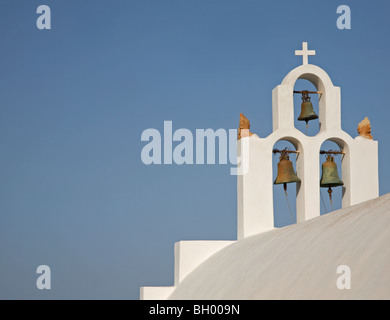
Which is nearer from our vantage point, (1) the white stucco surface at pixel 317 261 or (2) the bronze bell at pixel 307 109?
(1) the white stucco surface at pixel 317 261

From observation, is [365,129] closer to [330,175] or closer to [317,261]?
[330,175]

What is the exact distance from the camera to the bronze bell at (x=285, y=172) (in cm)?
1925

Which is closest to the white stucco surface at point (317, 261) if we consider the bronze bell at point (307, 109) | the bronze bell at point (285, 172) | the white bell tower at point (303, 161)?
the white bell tower at point (303, 161)

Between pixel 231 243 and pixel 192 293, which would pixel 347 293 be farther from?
pixel 231 243

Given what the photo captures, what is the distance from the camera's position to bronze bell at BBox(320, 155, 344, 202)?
19.3m

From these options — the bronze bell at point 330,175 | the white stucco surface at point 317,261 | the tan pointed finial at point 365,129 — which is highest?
the tan pointed finial at point 365,129

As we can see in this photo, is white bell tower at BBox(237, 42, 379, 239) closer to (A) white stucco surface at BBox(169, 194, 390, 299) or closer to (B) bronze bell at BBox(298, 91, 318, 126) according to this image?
(B) bronze bell at BBox(298, 91, 318, 126)

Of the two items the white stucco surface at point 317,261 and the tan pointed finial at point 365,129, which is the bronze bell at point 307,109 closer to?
the tan pointed finial at point 365,129

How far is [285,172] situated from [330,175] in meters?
1.12

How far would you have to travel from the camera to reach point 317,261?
36.2 feet

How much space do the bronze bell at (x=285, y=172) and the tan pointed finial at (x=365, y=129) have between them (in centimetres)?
205

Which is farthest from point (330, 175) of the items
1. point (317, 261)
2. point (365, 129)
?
point (317, 261)

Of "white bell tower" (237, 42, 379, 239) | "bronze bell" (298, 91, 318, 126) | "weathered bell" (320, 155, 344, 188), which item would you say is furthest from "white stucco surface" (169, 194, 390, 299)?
"bronze bell" (298, 91, 318, 126)
